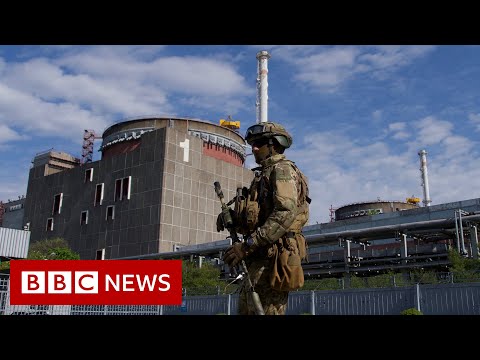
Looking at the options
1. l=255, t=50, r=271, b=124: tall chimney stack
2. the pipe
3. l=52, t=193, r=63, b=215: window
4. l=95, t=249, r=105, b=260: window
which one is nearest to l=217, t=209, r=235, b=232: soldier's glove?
the pipe

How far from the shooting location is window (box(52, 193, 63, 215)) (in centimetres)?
6579

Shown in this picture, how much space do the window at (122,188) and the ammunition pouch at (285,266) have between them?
2142 inches

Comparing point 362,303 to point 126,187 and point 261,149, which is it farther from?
point 126,187

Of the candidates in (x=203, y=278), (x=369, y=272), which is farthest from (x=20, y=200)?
(x=369, y=272)

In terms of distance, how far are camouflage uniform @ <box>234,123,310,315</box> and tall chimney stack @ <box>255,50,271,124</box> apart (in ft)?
177

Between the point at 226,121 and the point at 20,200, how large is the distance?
3989 cm

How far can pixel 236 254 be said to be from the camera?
5.11 meters

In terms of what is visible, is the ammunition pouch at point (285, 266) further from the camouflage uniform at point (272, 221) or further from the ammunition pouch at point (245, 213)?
the ammunition pouch at point (245, 213)

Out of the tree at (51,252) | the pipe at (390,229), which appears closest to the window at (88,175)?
the tree at (51,252)
